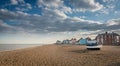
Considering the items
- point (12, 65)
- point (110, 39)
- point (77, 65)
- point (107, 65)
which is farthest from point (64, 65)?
point (110, 39)

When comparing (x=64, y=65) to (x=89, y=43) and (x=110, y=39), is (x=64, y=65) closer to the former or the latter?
(x=89, y=43)

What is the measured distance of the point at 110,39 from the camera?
101562 millimetres

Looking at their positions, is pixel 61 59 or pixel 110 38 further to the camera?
pixel 110 38

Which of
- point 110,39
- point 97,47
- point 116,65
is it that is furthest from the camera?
point 110,39

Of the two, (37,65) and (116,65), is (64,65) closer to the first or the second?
(37,65)

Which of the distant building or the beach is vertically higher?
the distant building

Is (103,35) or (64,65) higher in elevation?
(103,35)

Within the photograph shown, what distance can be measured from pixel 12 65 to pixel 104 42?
312ft

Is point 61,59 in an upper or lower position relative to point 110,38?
lower

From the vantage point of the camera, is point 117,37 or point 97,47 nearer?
point 97,47

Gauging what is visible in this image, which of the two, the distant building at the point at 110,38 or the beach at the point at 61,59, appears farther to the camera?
the distant building at the point at 110,38

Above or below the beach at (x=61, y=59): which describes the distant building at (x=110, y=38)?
Answer: above

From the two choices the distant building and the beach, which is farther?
the distant building

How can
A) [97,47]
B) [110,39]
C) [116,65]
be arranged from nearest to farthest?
[116,65]
[97,47]
[110,39]
